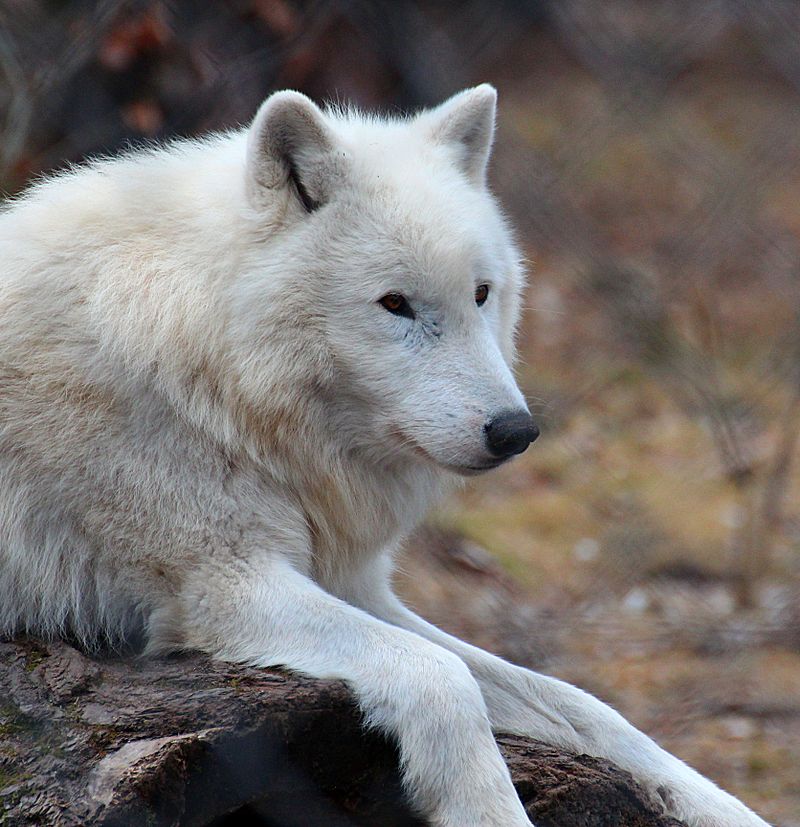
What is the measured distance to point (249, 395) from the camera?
9.71 ft

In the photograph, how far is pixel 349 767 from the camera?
2.72 metres

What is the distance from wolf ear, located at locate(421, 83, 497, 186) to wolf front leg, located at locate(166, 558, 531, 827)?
1254 millimetres

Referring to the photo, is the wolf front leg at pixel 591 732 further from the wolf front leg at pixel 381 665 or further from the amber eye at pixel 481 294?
the amber eye at pixel 481 294

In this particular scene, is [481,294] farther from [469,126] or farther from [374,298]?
[469,126]

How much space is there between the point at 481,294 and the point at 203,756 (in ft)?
4.36

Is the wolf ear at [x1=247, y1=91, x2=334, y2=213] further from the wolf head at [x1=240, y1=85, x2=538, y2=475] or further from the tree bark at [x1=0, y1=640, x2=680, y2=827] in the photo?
the tree bark at [x1=0, y1=640, x2=680, y2=827]

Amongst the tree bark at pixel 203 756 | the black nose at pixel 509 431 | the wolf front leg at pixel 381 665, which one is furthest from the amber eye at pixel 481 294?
the tree bark at pixel 203 756

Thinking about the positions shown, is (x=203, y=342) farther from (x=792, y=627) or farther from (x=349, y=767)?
(x=792, y=627)

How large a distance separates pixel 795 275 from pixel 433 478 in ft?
15.3

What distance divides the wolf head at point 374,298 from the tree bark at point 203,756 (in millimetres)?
671

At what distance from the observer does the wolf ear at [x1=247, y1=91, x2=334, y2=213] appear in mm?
2936

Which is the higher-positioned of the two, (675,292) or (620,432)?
(675,292)

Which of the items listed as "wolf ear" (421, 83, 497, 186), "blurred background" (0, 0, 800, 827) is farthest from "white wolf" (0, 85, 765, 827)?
"blurred background" (0, 0, 800, 827)

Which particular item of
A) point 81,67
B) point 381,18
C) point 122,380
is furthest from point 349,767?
point 381,18
